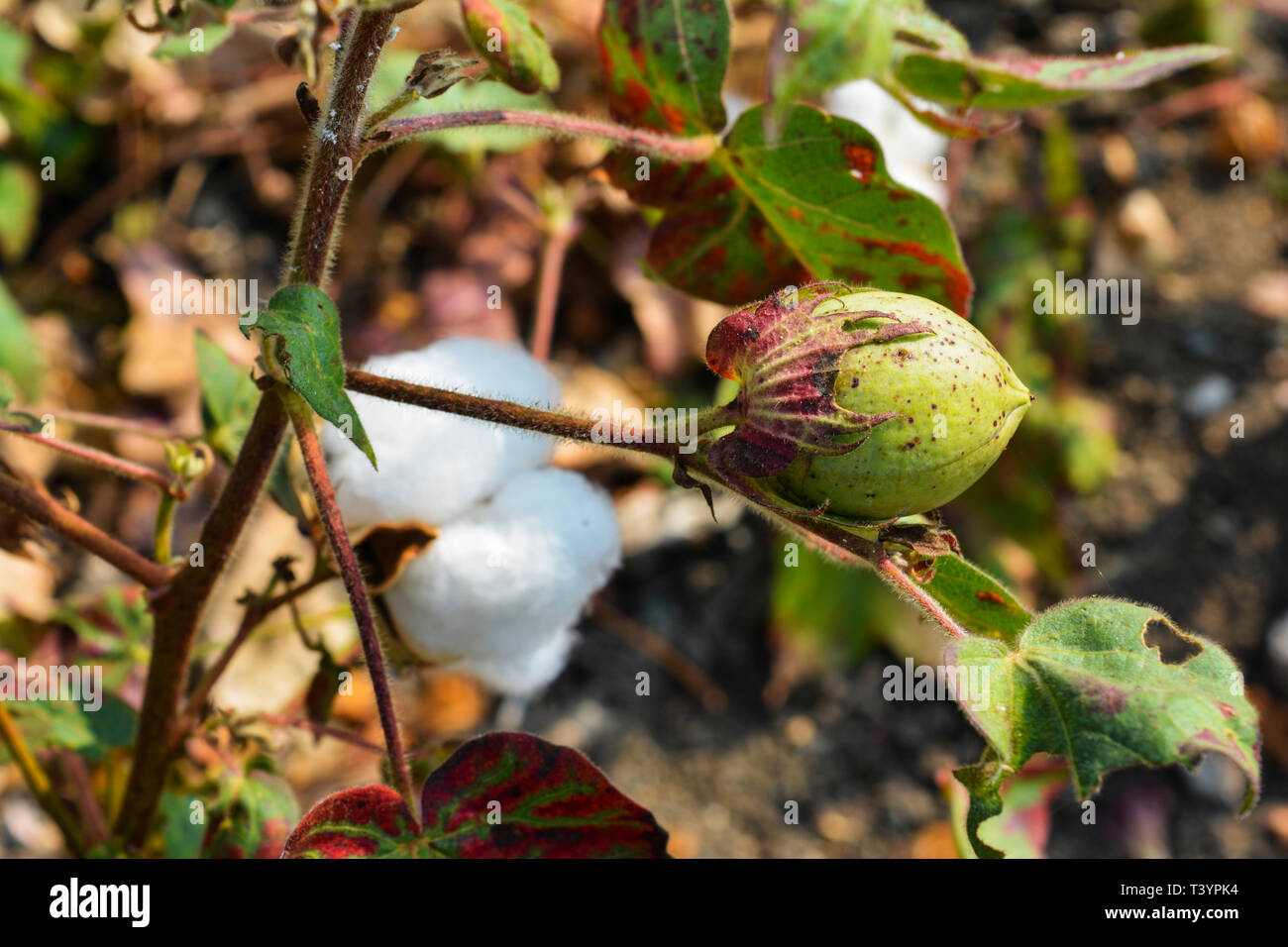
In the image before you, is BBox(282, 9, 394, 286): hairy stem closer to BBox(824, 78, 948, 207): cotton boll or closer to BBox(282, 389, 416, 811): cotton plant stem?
BBox(282, 389, 416, 811): cotton plant stem

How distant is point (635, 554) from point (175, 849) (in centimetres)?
101

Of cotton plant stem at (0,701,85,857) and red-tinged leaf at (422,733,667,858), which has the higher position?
cotton plant stem at (0,701,85,857)

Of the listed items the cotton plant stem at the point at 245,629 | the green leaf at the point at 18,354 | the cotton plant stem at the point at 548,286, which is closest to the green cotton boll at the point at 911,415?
the cotton plant stem at the point at 245,629

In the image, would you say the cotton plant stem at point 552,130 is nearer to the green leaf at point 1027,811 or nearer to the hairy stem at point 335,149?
the hairy stem at point 335,149

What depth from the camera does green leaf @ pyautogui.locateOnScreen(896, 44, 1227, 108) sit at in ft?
2.89

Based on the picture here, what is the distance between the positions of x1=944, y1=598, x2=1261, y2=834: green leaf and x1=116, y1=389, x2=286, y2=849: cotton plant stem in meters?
0.50

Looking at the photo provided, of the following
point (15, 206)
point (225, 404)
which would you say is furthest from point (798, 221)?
point (15, 206)

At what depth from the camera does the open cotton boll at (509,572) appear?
101 cm

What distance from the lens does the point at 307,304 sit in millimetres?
670

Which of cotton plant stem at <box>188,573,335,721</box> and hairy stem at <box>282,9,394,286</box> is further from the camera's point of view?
cotton plant stem at <box>188,573,335,721</box>

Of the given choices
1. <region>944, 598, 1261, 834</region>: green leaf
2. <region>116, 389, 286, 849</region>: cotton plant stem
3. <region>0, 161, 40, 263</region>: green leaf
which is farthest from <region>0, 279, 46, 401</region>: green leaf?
<region>944, 598, 1261, 834</region>: green leaf

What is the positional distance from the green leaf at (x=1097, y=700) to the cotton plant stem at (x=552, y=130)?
0.44 metres

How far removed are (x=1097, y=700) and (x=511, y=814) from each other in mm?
401
